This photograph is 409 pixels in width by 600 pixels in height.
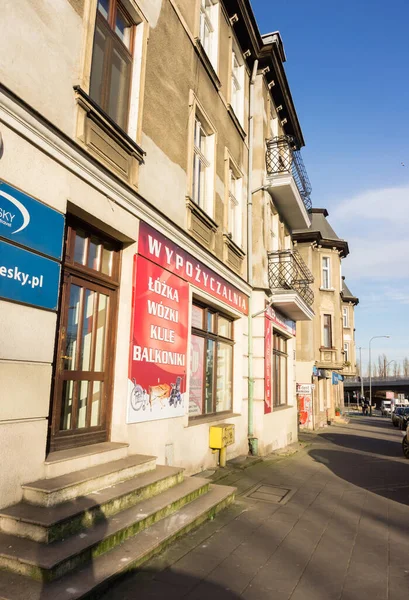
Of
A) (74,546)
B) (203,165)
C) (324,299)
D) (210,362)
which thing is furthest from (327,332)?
(74,546)

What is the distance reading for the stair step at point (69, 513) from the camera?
11.9ft

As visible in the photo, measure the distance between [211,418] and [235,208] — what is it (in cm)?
562

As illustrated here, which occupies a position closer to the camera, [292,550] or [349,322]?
[292,550]

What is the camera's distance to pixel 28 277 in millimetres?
4273

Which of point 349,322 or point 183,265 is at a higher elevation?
point 349,322

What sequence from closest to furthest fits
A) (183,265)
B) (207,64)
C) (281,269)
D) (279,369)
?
(183,265) → (207,64) → (281,269) → (279,369)

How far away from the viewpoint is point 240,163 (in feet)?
39.7

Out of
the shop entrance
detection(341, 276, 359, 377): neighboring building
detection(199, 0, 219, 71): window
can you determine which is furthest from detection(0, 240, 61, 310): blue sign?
detection(341, 276, 359, 377): neighboring building

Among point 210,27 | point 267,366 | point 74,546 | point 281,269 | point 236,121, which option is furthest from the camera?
point 281,269

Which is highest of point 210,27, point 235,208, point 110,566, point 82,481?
point 210,27

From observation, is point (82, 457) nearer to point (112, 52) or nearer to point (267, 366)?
point (112, 52)

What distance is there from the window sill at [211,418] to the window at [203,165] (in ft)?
14.3

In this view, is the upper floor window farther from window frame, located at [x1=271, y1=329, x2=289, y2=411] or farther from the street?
the street

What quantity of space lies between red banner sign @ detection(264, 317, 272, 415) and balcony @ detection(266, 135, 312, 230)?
Answer: 13.4ft
